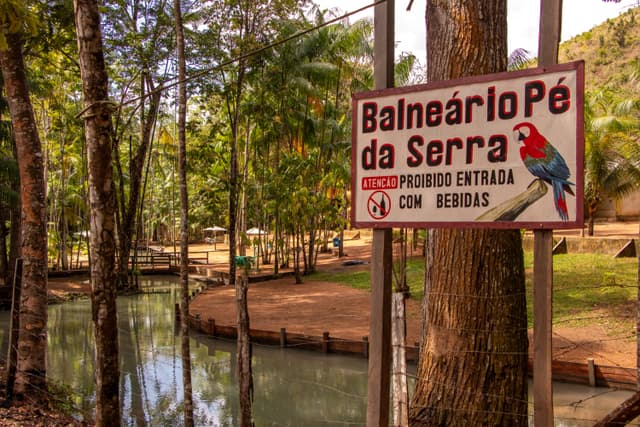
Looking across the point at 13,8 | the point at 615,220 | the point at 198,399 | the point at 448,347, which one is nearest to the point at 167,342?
the point at 198,399

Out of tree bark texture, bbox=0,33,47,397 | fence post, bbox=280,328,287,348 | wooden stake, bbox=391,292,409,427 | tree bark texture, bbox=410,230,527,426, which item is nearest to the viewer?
wooden stake, bbox=391,292,409,427

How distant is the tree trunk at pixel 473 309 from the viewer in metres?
3.78

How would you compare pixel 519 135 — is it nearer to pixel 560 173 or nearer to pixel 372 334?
pixel 560 173

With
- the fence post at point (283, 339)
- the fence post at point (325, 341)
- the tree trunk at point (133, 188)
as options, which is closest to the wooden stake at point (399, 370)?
the fence post at point (325, 341)

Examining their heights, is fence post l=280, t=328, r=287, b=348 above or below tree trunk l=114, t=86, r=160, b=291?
below

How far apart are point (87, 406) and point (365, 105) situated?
7460 mm

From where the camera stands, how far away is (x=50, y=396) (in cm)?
702

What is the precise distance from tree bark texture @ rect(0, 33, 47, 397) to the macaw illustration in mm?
5984

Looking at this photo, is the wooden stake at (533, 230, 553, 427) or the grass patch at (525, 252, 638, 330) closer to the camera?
the wooden stake at (533, 230, 553, 427)

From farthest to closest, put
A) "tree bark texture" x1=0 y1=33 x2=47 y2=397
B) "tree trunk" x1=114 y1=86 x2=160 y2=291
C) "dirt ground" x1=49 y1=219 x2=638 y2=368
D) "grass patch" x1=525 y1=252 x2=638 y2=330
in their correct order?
"tree trunk" x1=114 y1=86 x2=160 y2=291, "grass patch" x1=525 y1=252 x2=638 y2=330, "dirt ground" x1=49 y1=219 x2=638 y2=368, "tree bark texture" x1=0 y1=33 x2=47 y2=397

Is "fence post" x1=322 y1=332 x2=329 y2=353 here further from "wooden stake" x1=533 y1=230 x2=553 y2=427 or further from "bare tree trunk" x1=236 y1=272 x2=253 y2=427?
"wooden stake" x1=533 y1=230 x2=553 y2=427

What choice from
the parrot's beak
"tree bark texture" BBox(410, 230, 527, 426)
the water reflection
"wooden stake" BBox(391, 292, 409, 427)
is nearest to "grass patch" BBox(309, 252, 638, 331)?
the water reflection

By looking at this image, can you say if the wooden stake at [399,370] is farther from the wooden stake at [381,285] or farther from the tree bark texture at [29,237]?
the tree bark texture at [29,237]

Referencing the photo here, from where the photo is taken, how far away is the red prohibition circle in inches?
126
